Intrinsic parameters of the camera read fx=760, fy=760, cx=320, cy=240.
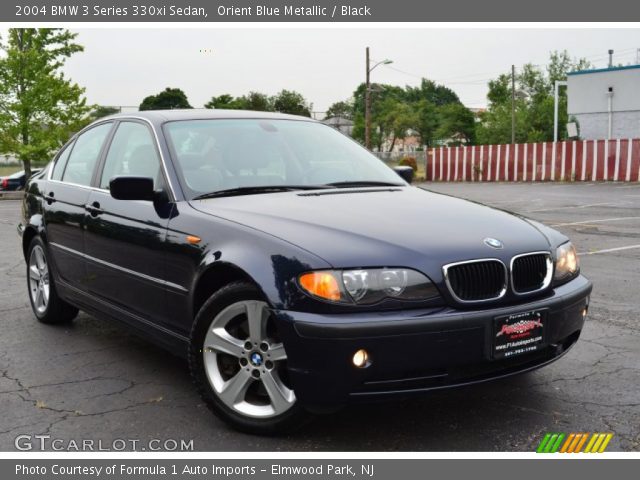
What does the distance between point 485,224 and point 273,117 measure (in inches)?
74.7

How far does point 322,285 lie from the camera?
3.18m

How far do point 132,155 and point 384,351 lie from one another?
2431 millimetres

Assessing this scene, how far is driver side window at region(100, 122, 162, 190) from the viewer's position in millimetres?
4492

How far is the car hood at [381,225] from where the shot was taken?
327 centimetres

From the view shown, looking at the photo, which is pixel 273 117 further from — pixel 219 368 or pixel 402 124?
pixel 402 124

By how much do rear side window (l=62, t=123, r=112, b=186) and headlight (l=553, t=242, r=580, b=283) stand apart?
313 centimetres

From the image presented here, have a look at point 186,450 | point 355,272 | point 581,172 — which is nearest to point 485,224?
point 355,272

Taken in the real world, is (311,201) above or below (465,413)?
above

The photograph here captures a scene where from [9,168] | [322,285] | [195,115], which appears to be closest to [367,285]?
[322,285]

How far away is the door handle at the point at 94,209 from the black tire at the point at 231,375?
1.51 m

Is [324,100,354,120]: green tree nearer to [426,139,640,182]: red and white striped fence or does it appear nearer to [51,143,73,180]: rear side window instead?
[426,139,640,182]: red and white striped fence

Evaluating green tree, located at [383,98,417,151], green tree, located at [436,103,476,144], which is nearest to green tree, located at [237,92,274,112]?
green tree, located at [383,98,417,151]

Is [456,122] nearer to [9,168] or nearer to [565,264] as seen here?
[9,168]

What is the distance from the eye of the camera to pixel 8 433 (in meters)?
3.64
